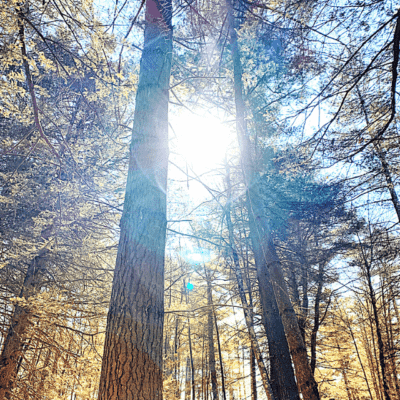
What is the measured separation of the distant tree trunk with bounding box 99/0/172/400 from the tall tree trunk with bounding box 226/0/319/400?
2005mm

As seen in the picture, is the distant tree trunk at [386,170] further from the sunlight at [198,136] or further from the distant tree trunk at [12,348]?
the distant tree trunk at [12,348]

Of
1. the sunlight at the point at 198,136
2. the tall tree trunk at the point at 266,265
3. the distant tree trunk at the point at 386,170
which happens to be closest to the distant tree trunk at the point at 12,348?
the sunlight at the point at 198,136

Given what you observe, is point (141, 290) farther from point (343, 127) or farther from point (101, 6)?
point (343, 127)

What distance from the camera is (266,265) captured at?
3891 mm

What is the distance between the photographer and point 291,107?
433 cm

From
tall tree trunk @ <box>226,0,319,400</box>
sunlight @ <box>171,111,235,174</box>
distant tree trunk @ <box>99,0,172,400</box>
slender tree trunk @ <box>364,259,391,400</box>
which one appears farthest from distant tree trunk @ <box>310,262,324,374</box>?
distant tree trunk @ <box>99,0,172,400</box>

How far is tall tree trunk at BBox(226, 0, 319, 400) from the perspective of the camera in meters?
3.21

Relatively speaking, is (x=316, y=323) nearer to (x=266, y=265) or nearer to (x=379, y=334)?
(x=379, y=334)

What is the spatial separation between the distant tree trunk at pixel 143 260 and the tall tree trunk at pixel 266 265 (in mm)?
2005

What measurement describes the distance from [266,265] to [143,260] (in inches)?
101

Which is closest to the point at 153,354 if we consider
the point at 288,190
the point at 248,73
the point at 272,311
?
the point at 272,311

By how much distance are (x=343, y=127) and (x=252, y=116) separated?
5.65 feet

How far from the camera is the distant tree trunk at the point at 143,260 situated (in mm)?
1592

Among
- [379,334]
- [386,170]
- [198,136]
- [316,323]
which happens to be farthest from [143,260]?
[379,334]
